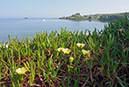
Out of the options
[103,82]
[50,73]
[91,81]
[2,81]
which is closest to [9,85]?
[2,81]

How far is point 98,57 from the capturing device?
5.66 feet

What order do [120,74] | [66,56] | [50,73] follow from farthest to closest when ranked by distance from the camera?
[66,56]
[120,74]
[50,73]

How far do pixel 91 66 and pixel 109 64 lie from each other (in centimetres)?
21

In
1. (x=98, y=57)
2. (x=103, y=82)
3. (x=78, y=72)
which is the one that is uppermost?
(x=98, y=57)

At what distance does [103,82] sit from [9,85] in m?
1.06

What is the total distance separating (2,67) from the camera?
1.64 metres

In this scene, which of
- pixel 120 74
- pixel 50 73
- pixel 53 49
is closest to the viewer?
pixel 50 73

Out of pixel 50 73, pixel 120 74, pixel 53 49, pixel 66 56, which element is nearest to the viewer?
pixel 50 73

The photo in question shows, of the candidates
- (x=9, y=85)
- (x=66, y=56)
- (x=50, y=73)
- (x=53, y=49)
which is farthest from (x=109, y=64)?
(x=9, y=85)

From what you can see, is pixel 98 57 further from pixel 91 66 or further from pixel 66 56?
pixel 66 56

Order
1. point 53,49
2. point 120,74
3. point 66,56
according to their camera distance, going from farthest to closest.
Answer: point 53,49
point 66,56
point 120,74

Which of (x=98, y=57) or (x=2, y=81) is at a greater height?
(x=98, y=57)

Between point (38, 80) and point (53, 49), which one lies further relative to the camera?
point (53, 49)

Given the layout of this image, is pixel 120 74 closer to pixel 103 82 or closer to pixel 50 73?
pixel 103 82
